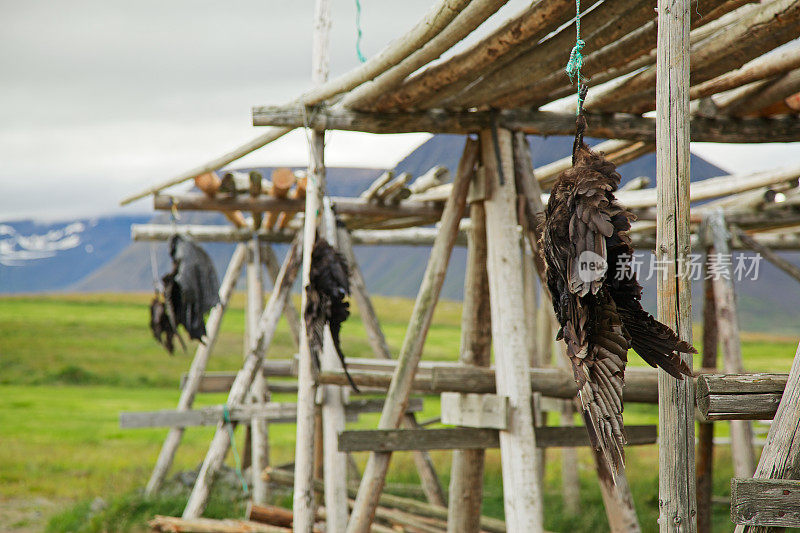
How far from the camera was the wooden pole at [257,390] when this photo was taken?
8898 mm

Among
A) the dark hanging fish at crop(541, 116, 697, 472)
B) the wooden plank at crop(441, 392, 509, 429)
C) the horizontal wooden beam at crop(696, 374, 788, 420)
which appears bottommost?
the wooden plank at crop(441, 392, 509, 429)

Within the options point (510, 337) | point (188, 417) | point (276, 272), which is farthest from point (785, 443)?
point (276, 272)

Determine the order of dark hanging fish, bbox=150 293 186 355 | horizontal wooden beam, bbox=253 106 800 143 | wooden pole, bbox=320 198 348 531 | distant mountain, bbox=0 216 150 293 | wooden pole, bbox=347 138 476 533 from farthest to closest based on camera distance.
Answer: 1. distant mountain, bbox=0 216 150 293
2. dark hanging fish, bbox=150 293 186 355
3. wooden pole, bbox=320 198 348 531
4. horizontal wooden beam, bbox=253 106 800 143
5. wooden pole, bbox=347 138 476 533

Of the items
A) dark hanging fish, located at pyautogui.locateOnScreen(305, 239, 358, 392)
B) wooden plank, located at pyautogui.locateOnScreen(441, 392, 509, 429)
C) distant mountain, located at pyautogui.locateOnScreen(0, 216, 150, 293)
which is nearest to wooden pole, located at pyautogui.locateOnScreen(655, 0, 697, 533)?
wooden plank, located at pyautogui.locateOnScreen(441, 392, 509, 429)

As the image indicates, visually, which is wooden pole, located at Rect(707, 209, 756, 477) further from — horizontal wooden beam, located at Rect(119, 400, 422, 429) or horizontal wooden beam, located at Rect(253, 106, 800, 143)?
horizontal wooden beam, located at Rect(119, 400, 422, 429)

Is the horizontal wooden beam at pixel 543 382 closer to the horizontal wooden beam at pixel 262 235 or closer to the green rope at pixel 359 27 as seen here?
the green rope at pixel 359 27

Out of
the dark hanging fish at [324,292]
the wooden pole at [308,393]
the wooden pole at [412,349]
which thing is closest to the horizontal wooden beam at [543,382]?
the wooden pole at [412,349]

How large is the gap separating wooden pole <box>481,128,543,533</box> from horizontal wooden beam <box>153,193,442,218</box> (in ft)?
7.76

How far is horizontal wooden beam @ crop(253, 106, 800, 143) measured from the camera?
18.1 ft

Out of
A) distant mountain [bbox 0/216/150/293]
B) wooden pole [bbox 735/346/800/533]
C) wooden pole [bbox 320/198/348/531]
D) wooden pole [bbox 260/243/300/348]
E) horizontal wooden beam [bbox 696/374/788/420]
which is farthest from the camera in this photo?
distant mountain [bbox 0/216/150/293]

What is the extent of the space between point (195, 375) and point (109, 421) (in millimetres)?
8597

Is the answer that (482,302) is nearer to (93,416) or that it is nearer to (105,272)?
(93,416)

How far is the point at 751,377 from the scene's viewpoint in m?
2.98

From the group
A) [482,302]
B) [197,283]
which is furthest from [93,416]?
[482,302]
